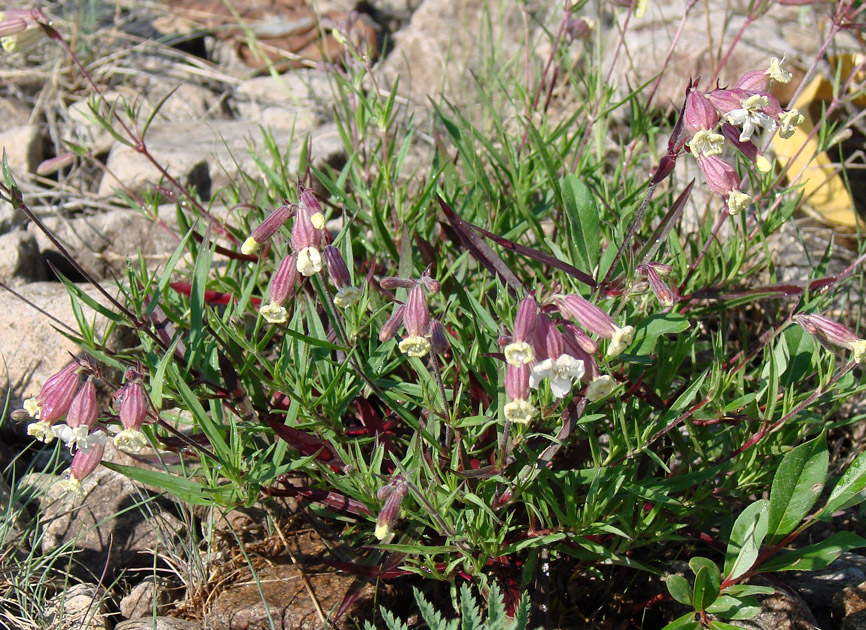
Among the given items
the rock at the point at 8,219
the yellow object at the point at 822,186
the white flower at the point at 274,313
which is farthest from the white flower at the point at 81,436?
the yellow object at the point at 822,186

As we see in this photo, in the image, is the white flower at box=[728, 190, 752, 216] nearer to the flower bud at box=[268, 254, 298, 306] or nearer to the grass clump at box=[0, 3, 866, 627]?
the grass clump at box=[0, 3, 866, 627]

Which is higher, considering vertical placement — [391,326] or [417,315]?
[417,315]

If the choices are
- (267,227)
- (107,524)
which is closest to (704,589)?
(267,227)

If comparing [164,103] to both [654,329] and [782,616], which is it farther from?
[782,616]

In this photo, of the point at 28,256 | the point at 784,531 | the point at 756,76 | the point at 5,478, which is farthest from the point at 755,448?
the point at 28,256

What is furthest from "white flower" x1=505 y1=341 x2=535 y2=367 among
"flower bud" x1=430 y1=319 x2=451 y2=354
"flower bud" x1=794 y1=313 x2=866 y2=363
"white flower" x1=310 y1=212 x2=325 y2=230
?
"flower bud" x1=794 y1=313 x2=866 y2=363

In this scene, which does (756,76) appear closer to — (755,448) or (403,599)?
(755,448)

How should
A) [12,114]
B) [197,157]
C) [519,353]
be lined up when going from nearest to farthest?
1. [519,353]
2. [197,157]
3. [12,114]
